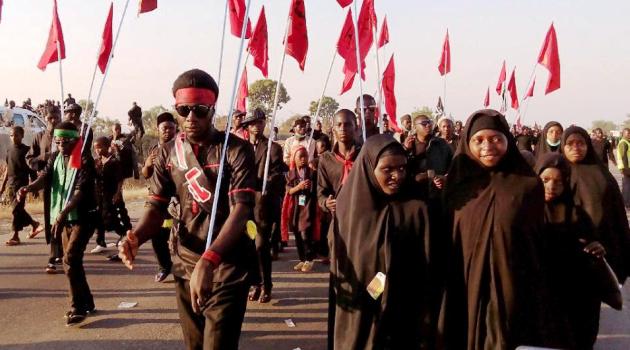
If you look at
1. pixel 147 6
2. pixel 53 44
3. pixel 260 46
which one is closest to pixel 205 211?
pixel 147 6

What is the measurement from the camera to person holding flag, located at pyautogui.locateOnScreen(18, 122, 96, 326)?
16.0 ft

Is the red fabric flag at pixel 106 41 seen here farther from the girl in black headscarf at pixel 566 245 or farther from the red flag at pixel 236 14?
the girl in black headscarf at pixel 566 245

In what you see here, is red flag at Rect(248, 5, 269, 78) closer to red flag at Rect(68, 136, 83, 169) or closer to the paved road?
the paved road

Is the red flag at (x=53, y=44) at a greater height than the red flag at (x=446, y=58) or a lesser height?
lesser

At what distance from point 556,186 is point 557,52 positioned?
669cm

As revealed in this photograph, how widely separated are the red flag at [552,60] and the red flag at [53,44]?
24.5 feet

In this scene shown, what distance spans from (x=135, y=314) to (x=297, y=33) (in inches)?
140

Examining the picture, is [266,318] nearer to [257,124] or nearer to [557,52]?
[257,124]

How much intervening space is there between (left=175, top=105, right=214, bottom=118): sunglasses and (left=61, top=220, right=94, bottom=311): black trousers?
103 inches

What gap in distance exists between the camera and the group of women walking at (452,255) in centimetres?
295

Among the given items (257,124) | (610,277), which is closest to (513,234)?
(610,277)

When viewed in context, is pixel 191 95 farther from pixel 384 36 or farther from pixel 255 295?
pixel 384 36

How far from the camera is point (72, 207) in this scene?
4.93 metres

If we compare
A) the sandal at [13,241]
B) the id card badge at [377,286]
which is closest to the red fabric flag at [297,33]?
the id card badge at [377,286]
